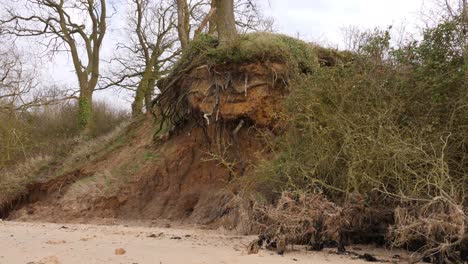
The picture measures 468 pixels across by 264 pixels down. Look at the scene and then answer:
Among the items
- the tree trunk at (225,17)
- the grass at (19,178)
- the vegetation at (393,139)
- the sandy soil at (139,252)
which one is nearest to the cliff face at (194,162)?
the grass at (19,178)

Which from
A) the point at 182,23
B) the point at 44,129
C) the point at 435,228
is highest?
the point at 182,23

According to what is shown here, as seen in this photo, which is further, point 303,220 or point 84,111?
point 84,111

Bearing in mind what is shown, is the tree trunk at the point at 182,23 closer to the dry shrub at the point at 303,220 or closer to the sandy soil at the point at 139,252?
the sandy soil at the point at 139,252

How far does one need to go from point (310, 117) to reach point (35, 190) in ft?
39.0

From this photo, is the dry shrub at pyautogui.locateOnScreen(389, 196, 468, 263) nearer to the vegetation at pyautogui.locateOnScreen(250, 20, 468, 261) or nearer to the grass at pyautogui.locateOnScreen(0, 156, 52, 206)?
the vegetation at pyautogui.locateOnScreen(250, 20, 468, 261)

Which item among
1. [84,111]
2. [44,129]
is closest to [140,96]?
[84,111]

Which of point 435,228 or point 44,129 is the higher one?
point 44,129

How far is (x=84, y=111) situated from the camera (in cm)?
2475

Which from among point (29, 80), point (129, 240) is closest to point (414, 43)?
point (129, 240)

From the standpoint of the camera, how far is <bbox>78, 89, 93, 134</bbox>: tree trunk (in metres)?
24.7

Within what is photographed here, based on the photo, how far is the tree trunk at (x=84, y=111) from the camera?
81.0 feet

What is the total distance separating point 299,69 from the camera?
12.9 m

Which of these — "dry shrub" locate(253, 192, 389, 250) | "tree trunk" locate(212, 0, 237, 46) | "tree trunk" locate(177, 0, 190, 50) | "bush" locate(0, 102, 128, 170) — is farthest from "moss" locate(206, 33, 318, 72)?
"bush" locate(0, 102, 128, 170)

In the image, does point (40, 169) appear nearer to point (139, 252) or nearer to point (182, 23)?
point (182, 23)
